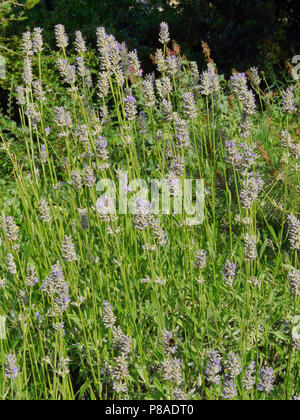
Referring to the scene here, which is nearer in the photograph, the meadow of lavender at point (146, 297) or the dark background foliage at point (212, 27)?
the meadow of lavender at point (146, 297)

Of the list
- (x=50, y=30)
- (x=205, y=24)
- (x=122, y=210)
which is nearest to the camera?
(x=122, y=210)

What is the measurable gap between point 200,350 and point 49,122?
3.46 metres

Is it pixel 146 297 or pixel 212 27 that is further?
pixel 212 27

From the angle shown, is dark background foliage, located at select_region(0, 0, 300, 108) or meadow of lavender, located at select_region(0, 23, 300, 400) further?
dark background foliage, located at select_region(0, 0, 300, 108)

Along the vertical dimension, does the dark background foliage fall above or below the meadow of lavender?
above

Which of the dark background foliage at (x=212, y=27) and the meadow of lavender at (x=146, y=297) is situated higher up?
the dark background foliage at (x=212, y=27)

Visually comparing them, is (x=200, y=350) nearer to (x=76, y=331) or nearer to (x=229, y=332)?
(x=229, y=332)

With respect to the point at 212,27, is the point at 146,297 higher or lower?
lower

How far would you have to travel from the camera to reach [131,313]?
2.63 metres

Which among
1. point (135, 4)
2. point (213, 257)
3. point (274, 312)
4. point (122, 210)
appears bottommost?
point (274, 312)
